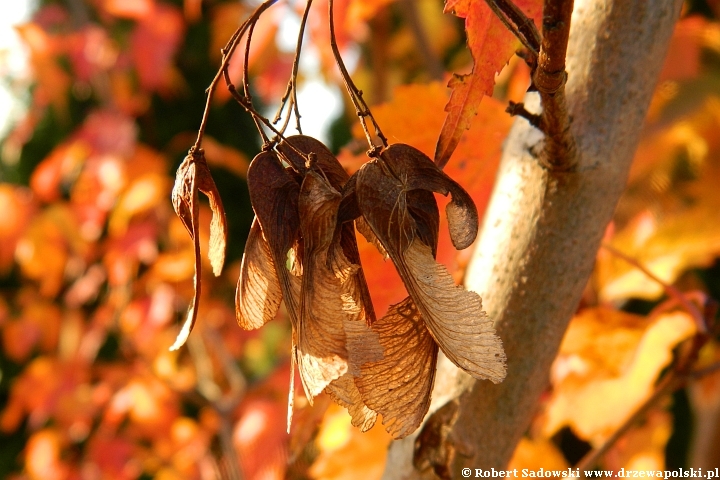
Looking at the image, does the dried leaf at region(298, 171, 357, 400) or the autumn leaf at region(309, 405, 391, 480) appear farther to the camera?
the autumn leaf at region(309, 405, 391, 480)

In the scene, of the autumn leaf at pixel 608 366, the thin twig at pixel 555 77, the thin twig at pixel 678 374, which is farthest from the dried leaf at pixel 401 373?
the autumn leaf at pixel 608 366

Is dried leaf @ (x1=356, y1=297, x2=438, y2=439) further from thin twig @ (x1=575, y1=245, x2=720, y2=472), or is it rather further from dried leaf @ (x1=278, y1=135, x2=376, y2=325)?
thin twig @ (x1=575, y1=245, x2=720, y2=472)

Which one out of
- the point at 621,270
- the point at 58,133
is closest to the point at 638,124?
the point at 621,270

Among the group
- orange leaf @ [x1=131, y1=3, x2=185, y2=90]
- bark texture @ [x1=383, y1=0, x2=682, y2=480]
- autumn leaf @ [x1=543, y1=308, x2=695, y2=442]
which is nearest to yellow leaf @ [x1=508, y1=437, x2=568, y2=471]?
autumn leaf @ [x1=543, y1=308, x2=695, y2=442]

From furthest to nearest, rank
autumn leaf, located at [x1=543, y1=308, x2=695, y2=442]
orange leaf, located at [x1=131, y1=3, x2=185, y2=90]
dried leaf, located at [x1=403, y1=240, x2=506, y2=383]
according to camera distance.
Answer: orange leaf, located at [x1=131, y1=3, x2=185, y2=90] → autumn leaf, located at [x1=543, y1=308, x2=695, y2=442] → dried leaf, located at [x1=403, y1=240, x2=506, y2=383]

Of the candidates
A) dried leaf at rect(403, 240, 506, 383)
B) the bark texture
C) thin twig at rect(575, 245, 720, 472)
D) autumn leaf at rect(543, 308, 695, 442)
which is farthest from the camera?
autumn leaf at rect(543, 308, 695, 442)

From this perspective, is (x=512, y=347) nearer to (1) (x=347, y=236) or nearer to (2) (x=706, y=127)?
(1) (x=347, y=236)

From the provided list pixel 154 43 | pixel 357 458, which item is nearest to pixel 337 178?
pixel 357 458

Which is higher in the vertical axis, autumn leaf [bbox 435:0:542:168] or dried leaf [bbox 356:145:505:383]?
autumn leaf [bbox 435:0:542:168]
